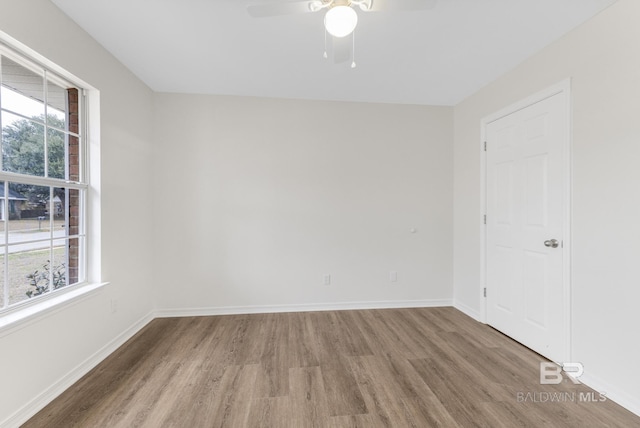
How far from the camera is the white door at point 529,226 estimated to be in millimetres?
2146

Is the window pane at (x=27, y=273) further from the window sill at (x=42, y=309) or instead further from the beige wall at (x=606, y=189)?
the beige wall at (x=606, y=189)

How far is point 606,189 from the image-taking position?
1805 mm

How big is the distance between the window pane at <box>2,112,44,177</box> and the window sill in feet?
2.86

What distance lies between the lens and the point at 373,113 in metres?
3.37

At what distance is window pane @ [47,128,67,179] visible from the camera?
194 cm

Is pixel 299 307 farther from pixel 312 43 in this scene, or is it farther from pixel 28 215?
pixel 312 43

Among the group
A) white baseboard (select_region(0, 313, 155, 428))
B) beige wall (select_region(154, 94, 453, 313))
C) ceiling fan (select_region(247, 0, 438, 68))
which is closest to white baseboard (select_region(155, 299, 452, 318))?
beige wall (select_region(154, 94, 453, 313))

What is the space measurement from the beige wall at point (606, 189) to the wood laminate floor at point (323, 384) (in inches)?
13.0

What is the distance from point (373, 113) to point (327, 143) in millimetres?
709

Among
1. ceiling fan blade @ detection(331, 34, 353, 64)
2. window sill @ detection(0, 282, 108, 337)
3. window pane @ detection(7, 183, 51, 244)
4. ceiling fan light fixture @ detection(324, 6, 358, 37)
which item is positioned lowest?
window sill @ detection(0, 282, 108, 337)

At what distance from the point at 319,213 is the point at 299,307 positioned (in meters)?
1.18

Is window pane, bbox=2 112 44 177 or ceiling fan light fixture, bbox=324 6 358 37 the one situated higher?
ceiling fan light fixture, bbox=324 6 358 37

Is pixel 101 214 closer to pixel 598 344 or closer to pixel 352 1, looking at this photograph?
pixel 352 1

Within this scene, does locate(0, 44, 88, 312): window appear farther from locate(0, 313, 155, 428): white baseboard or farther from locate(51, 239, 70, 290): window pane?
locate(0, 313, 155, 428): white baseboard
